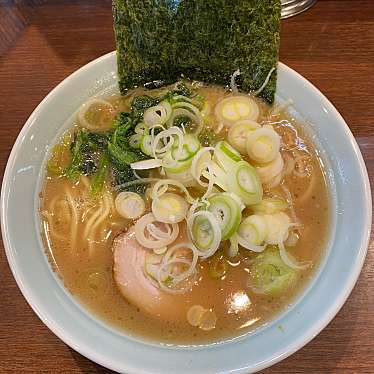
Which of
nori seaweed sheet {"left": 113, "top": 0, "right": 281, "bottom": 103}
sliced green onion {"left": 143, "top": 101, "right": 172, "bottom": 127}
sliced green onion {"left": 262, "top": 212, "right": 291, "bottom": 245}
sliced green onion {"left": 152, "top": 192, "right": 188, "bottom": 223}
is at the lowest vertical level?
sliced green onion {"left": 262, "top": 212, "right": 291, "bottom": 245}

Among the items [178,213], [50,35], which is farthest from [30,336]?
[50,35]

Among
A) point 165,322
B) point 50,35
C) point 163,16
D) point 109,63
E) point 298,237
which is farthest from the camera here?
point 50,35

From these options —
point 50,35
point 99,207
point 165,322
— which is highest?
point 50,35

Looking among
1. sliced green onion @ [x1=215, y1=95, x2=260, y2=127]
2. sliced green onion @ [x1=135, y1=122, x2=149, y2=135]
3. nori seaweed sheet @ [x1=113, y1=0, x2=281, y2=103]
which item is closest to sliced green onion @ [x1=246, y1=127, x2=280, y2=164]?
sliced green onion @ [x1=215, y1=95, x2=260, y2=127]

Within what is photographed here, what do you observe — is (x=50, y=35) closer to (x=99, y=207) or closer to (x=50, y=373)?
(x=99, y=207)

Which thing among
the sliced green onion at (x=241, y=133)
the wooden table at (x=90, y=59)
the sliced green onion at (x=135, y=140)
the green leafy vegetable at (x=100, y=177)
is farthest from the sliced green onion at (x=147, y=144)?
the wooden table at (x=90, y=59)

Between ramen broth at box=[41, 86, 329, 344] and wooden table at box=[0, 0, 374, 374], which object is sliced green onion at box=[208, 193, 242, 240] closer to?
ramen broth at box=[41, 86, 329, 344]

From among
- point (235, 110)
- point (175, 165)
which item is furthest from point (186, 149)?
point (235, 110)
